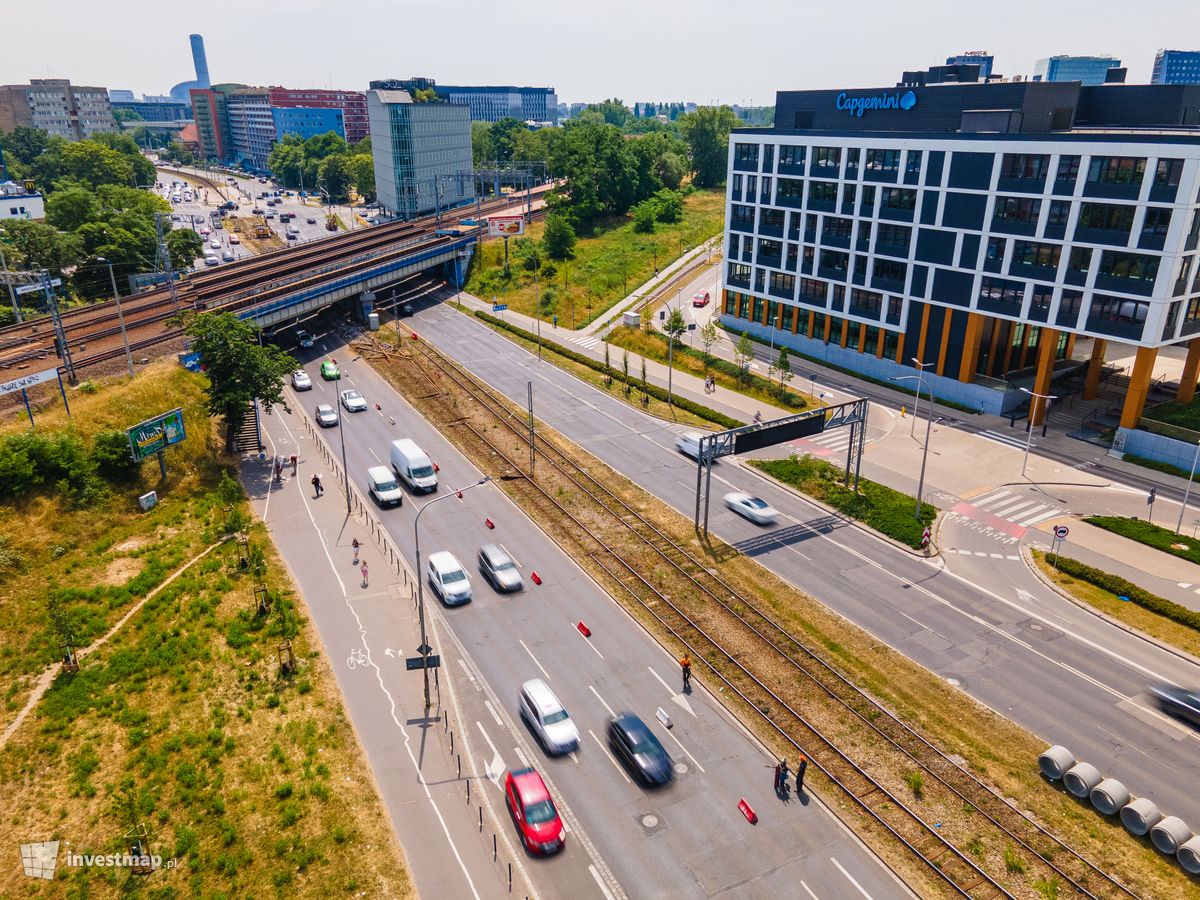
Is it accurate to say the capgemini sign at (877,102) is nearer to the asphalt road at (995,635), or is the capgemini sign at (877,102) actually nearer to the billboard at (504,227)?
the asphalt road at (995,635)

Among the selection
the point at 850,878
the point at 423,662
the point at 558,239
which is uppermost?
the point at 558,239

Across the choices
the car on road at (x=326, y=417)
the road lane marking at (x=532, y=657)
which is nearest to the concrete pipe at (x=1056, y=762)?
the road lane marking at (x=532, y=657)

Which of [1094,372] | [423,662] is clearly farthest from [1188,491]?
[423,662]

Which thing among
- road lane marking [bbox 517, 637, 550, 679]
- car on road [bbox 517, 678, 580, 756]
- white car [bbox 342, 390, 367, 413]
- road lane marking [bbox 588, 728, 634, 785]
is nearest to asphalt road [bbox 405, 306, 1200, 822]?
road lane marking [bbox 517, 637, 550, 679]

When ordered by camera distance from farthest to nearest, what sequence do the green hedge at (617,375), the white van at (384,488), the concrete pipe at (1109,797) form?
the green hedge at (617,375)
the white van at (384,488)
the concrete pipe at (1109,797)

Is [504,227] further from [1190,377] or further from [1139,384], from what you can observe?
[1190,377]

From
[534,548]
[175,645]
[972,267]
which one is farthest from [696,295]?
[175,645]
